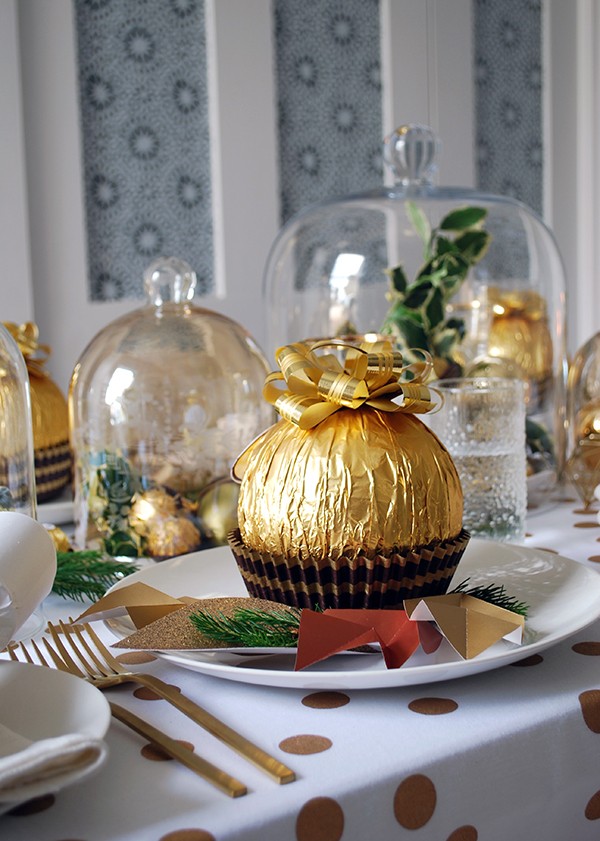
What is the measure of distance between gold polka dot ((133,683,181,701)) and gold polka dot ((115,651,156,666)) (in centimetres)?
3

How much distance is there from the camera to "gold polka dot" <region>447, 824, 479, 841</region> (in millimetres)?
401

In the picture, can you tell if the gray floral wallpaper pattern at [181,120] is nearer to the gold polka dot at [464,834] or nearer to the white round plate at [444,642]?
the white round plate at [444,642]

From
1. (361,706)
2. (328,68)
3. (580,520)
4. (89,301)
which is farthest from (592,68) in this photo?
(361,706)

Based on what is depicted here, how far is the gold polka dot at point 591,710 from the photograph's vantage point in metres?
0.44

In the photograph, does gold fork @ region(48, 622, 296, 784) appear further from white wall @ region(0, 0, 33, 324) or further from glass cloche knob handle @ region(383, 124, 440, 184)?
white wall @ region(0, 0, 33, 324)

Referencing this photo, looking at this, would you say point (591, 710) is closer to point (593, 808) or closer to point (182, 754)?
point (593, 808)

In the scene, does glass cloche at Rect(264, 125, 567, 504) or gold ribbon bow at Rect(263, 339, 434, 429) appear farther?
A: glass cloche at Rect(264, 125, 567, 504)

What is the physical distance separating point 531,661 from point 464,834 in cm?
12

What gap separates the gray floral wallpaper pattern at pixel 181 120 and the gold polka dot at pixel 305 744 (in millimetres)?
1433

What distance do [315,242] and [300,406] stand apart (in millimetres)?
614

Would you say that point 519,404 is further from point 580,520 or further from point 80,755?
point 80,755

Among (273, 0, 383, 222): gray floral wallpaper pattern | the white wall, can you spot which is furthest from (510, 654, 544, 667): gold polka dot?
(273, 0, 383, 222): gray floral wallpaper pattern

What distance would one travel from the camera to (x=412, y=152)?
1083 mm

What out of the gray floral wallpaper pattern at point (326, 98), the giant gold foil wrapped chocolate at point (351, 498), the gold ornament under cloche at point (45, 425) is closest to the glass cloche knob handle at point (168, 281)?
the gold ornament under cloche at point (45, 425)
